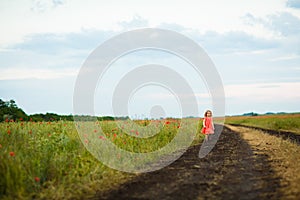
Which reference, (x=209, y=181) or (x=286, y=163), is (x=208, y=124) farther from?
(x=209, y=181)

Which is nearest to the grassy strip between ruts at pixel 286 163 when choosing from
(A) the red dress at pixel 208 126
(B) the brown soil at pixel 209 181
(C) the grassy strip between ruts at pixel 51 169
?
(B) the brown soil at pixel 209 181

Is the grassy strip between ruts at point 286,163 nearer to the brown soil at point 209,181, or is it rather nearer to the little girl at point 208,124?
the brown soil at point 209,181

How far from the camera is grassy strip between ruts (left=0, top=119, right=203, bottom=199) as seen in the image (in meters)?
7.20

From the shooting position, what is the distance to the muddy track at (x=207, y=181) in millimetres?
6991

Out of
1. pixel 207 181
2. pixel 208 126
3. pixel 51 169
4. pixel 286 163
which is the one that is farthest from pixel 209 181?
pixel 208 126

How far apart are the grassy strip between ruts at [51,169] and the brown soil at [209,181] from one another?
1.96 feet

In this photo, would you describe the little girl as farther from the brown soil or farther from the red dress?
the brown soil

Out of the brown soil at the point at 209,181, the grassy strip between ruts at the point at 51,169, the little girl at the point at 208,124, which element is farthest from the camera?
the little girl at the point at 208,124

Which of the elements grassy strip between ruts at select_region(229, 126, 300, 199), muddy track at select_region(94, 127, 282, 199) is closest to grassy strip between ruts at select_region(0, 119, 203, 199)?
muddy track at select_region(94, 127, 282, 199)

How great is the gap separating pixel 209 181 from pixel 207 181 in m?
0.04

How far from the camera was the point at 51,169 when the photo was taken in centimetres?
820

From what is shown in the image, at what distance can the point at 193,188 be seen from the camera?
752cm

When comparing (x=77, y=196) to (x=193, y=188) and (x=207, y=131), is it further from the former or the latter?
(x=207, y=131)

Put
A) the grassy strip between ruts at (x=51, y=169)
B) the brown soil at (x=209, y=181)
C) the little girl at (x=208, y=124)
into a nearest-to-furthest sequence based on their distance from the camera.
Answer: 1. the brown soil at (x=209, y=181)
2. the grassy strip between ruts at (x=51, y=169)
3. the little girl at (x=208, y=124)
